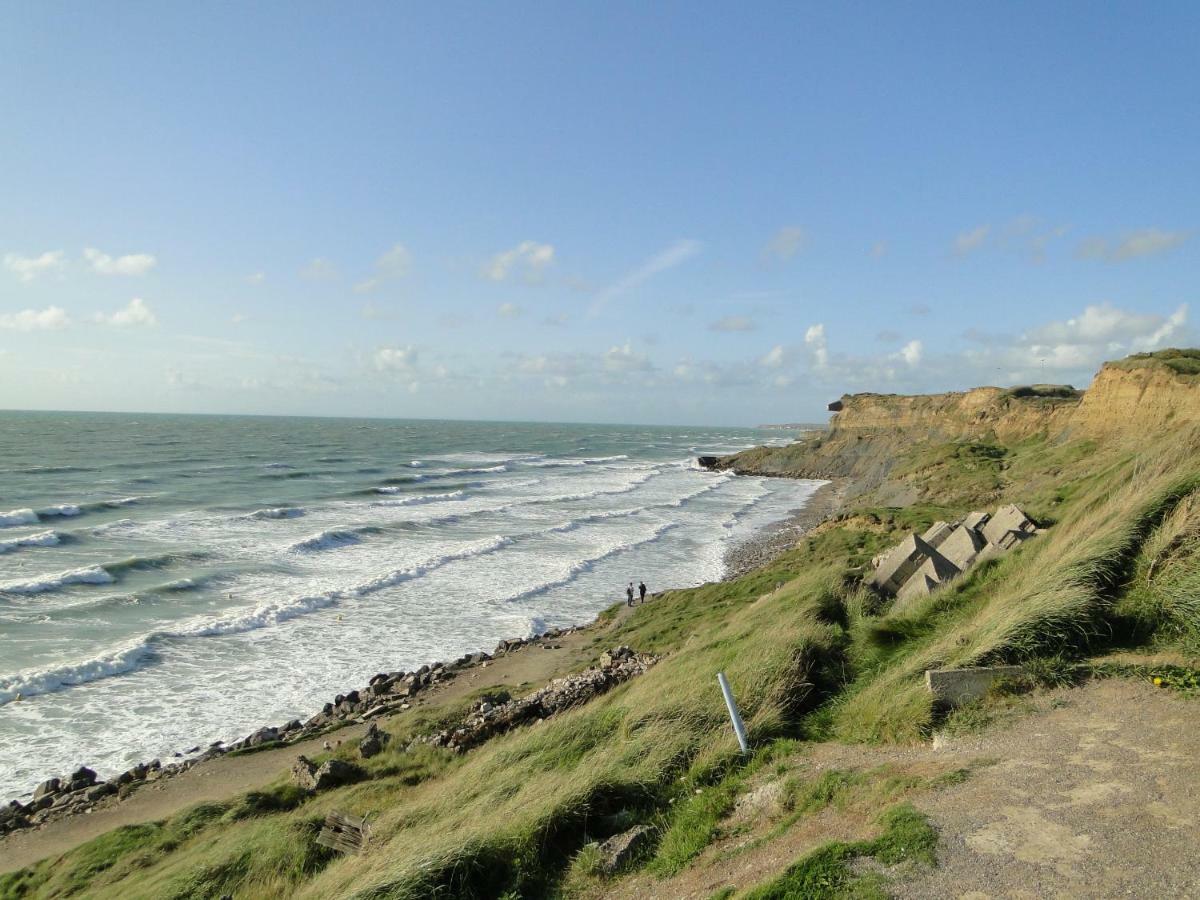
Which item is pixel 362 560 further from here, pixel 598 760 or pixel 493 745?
pixel 598 760

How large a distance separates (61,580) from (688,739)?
27525 millimetres

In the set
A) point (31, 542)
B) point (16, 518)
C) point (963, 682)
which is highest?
point (963, 682)

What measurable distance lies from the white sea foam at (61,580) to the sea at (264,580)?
0.11 meters

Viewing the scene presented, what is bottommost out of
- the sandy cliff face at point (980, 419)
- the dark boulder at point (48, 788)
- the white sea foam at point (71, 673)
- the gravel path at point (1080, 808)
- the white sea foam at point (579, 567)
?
the dark boulder at point (48, 788)

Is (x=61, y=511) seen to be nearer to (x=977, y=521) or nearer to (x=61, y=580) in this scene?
(x=61, y=580)

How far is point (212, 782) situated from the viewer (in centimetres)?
1320

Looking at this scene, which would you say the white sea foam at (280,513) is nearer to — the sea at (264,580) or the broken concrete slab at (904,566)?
the sea at (264,580)

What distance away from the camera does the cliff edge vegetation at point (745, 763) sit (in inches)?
238

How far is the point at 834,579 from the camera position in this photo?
13.9 meters

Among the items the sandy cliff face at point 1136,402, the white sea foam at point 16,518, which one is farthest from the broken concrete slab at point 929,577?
the white sea foam at point 16,518

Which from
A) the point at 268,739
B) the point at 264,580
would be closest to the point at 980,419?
the point at 264,580

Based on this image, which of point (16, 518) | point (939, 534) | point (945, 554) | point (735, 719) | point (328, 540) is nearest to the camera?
point (735, 719)

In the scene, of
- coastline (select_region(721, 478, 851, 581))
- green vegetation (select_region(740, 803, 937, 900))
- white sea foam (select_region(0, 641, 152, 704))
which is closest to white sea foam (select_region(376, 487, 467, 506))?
coastline (select_region(721, 478, 851, 581))

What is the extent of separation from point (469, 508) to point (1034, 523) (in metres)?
37.0
